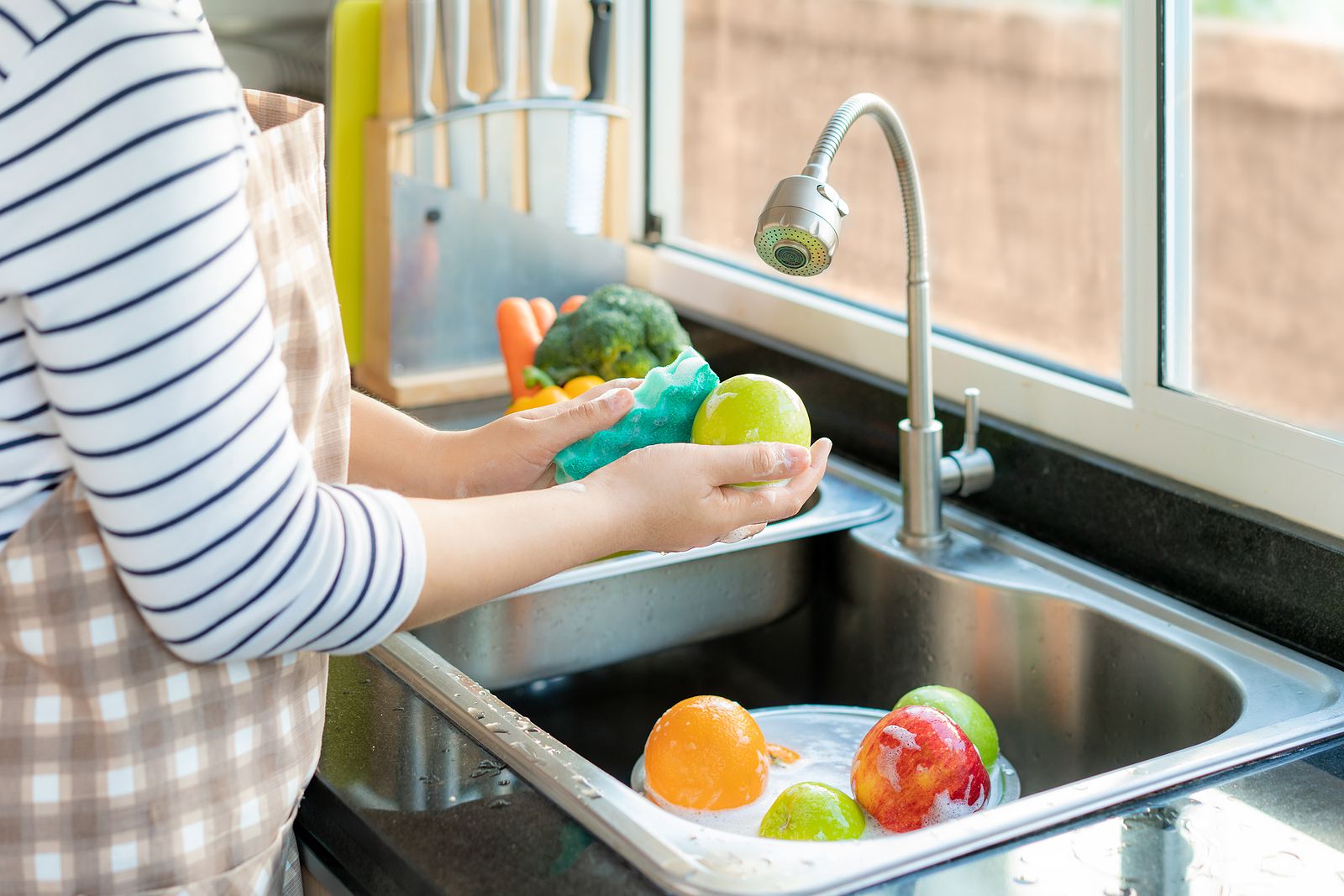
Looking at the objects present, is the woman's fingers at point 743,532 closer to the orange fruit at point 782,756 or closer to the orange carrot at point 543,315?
the orange fruit at point 782,756

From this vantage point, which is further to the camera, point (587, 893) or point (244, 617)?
point (587, 893)

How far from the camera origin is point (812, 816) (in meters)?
0.97

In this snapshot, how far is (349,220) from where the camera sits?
190cm

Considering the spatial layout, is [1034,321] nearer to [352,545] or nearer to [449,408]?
[449,408]

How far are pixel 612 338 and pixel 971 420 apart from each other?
1.37 ft

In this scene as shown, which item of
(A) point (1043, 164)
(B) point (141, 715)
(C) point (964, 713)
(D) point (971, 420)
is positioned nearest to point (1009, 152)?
(A) point (1043, 164)

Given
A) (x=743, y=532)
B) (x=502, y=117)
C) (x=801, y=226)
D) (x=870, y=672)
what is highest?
(x=502, y=117)

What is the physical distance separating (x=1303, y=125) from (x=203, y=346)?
392 inches

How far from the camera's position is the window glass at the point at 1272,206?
9.33 m

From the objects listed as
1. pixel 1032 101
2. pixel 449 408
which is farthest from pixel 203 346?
pixel 1032 101

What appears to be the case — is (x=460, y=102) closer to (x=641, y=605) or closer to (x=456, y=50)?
(x=456, y=50)

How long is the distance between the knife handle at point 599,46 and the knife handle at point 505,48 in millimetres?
104

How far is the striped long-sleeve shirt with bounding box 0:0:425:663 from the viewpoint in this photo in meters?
0.64

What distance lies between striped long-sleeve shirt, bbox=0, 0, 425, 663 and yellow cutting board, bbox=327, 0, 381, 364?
44.3 inches
